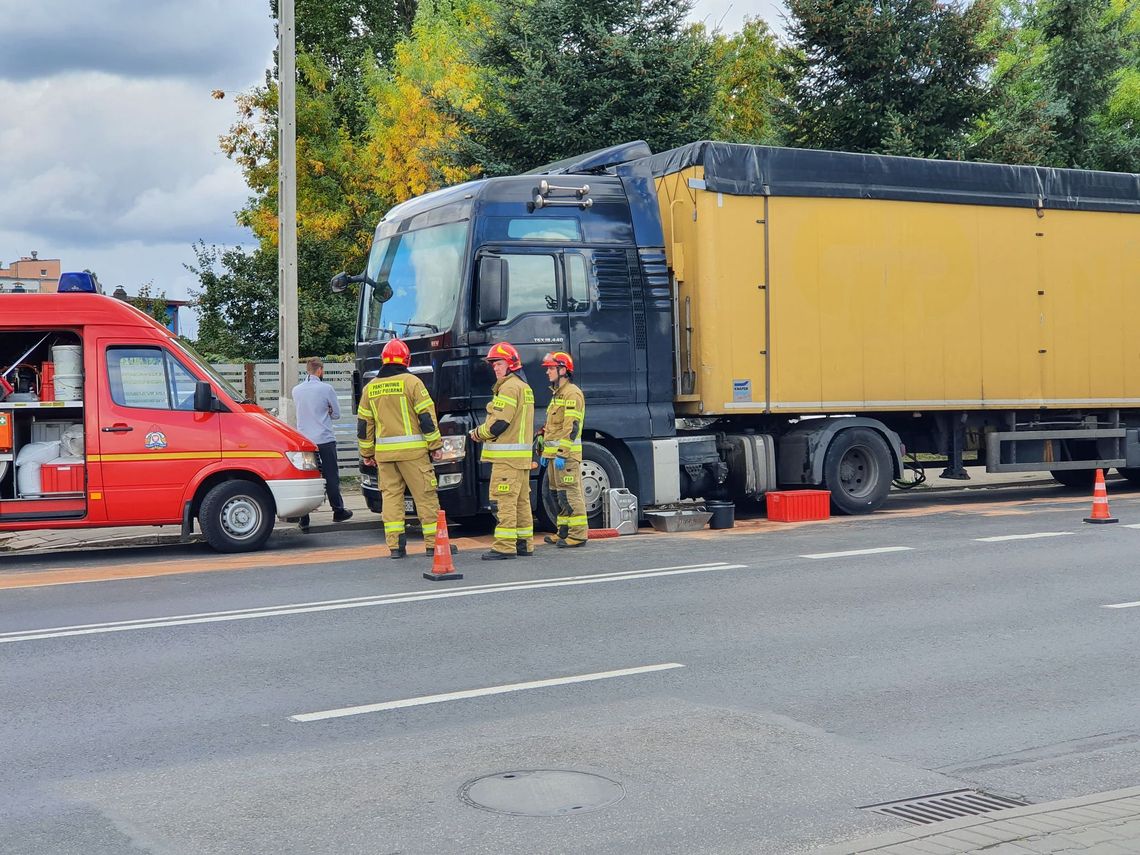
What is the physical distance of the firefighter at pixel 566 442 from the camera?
40.3ft

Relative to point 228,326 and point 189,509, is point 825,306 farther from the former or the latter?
point 228,326

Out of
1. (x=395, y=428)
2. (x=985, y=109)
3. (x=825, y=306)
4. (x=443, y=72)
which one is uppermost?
(x=443, y=72)

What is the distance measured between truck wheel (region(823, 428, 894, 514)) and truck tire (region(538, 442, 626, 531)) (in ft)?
9.62

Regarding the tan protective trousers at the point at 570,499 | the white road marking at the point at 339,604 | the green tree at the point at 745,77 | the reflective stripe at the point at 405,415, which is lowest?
the white road marking at the point at 339,604

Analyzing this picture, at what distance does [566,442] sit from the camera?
12328mm

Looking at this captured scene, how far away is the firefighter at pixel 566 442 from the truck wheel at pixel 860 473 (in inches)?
153

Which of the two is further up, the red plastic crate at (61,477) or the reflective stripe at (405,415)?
the reflective stripe at (405,415)

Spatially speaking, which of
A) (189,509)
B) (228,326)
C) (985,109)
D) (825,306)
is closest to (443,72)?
(228,326)

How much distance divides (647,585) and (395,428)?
3.00 meters

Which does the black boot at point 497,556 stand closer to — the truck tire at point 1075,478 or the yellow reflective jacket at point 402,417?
the yellow reflective jacket at point 402,417

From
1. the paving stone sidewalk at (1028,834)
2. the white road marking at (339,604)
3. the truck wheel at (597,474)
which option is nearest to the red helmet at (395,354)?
the truck wheel at (597,474)

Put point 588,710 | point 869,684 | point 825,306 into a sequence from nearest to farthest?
point 588,710, point 869,684, point 825,306

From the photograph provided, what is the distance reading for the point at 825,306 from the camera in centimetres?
1495

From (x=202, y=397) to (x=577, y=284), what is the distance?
3.88 metres
